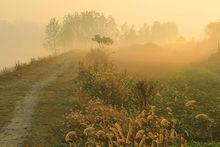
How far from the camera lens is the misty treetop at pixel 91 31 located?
422ft

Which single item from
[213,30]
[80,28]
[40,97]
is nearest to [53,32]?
[80,28]

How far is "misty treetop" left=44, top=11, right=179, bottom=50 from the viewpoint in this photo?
129 meters

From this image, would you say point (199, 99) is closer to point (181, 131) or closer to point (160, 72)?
point (181, 131)

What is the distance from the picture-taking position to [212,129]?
64.1 ft

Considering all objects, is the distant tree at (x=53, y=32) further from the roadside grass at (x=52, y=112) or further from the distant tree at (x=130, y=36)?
the roadside grass at (x=52, y=112)

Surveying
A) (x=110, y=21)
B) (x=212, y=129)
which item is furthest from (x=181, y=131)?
(x=110, y=21)

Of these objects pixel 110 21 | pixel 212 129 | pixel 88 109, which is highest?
pixel 110 21

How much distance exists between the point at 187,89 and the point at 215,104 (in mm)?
5357

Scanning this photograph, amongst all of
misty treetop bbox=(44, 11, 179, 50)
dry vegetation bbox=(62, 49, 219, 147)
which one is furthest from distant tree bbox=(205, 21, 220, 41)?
dry vegetation bbox=(62, 49, 219, 147)

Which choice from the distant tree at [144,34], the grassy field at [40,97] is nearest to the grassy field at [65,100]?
the grassy field at [40,97]

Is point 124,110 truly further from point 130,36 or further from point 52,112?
point 130,36

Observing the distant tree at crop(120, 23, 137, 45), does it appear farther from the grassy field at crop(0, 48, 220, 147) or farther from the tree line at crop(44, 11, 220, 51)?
the grassy field at crop(0, 48, 220, 147)

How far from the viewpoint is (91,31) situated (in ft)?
458

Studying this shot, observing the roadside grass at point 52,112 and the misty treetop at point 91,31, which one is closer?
the roadside grass at point 52,112
